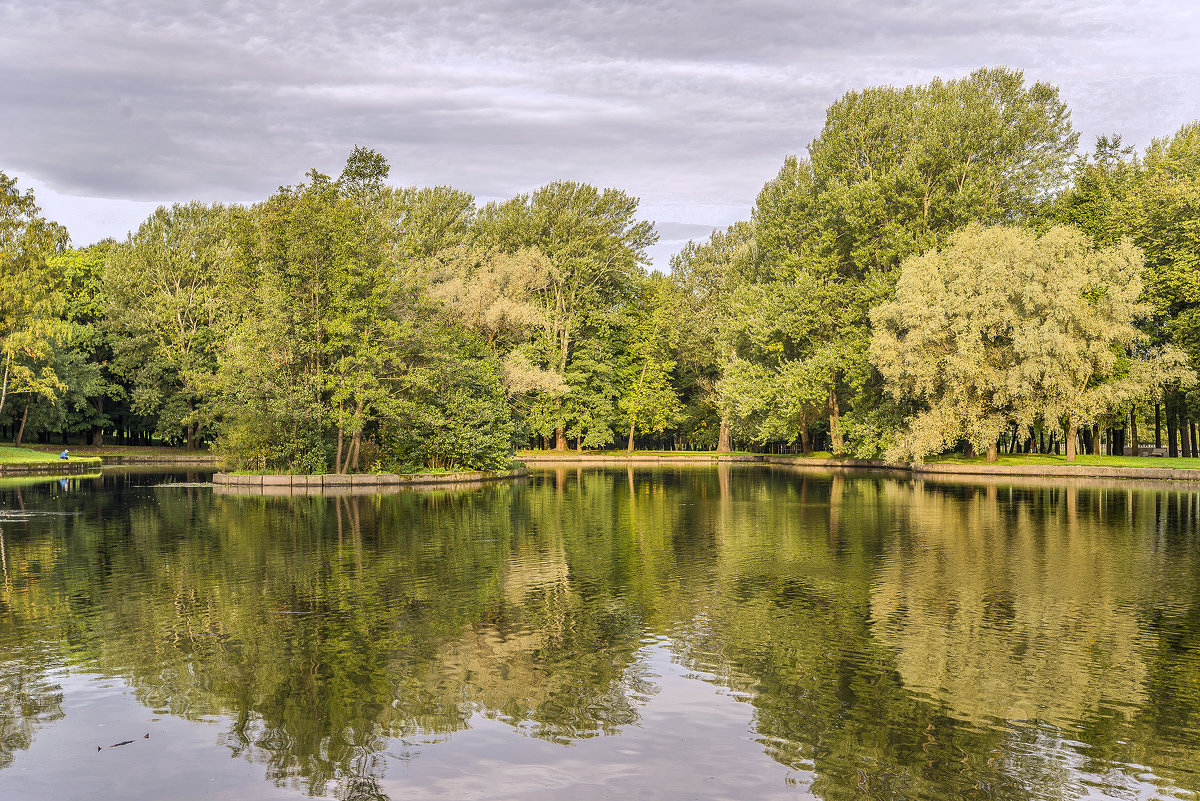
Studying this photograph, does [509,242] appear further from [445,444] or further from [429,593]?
[429,593]

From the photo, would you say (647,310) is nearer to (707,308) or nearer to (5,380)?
(707,308)

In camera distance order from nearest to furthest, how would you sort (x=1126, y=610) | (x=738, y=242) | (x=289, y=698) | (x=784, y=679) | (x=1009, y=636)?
(x=289, y=698) → (x=784, y=679) → (x=1009, y=636) → (x=1126, y=610) → (x=738, y=242)

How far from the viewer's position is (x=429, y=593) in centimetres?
1623

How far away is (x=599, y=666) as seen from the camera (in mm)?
11594

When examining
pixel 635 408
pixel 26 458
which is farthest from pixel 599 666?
pixel 635 408

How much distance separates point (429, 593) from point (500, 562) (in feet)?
12.0

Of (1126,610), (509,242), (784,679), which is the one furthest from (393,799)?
(509,242)

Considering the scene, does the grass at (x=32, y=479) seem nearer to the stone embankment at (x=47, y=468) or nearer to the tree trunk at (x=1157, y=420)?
the stone embankment at (x=47, y=468)

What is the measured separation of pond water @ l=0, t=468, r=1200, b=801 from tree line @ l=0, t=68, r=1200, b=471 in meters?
22.6

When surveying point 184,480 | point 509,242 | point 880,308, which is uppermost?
point 509,242

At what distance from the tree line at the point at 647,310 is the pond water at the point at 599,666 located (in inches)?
889

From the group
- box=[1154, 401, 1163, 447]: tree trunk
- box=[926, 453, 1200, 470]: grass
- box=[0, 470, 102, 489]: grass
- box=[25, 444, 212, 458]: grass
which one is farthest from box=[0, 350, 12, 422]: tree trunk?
box=[1154, 401, 1163, 447]: tree trunk

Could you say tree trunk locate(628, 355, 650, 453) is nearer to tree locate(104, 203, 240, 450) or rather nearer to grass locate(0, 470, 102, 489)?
tree locate(104, 203, 240, 450)

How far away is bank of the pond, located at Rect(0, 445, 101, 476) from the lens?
2144 inches
